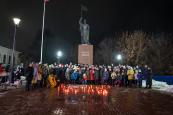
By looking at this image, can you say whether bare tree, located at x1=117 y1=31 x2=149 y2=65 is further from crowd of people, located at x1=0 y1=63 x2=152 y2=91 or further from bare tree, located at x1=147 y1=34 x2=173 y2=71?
crowd of people, located at x1=0 y1=63 x2=152 y2=91

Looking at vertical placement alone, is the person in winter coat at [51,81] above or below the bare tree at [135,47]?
below

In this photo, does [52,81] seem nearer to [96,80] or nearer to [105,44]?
[96,80]

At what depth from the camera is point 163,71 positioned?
46.3 meters

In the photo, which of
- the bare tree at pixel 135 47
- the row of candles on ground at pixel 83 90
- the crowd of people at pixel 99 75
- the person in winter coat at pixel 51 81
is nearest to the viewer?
the row of candles on ground at pixel 83 90

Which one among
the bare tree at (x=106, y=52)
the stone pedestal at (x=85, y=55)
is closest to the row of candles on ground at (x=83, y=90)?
the stone pedestal at (x=85, y=55)

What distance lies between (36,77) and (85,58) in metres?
10.2

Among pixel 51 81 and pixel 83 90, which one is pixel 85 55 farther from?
pixel 83 90

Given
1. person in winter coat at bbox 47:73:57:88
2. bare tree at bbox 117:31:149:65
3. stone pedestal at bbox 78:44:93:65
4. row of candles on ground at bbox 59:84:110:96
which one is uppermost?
bare tree at bbox 117:31:149:65

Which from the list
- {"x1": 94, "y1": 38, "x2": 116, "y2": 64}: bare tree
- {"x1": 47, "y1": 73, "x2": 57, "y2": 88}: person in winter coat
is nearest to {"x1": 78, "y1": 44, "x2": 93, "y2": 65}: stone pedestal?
{"x1": 47, "y1": 73, "x2": 57, "y2": 88}: person in winter coat

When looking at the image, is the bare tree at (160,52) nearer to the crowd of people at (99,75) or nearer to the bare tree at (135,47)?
the bare tree at (135,47)

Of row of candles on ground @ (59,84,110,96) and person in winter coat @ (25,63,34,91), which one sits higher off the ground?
person in winter coat @ (25,63,34,91)

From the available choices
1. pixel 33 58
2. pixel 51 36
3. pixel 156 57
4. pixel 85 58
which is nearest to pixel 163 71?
pixel 156 57

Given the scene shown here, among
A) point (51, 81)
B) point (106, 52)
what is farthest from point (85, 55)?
point (106, 52)

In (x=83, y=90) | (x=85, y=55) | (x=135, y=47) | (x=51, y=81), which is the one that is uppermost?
(x=135, y=47)
